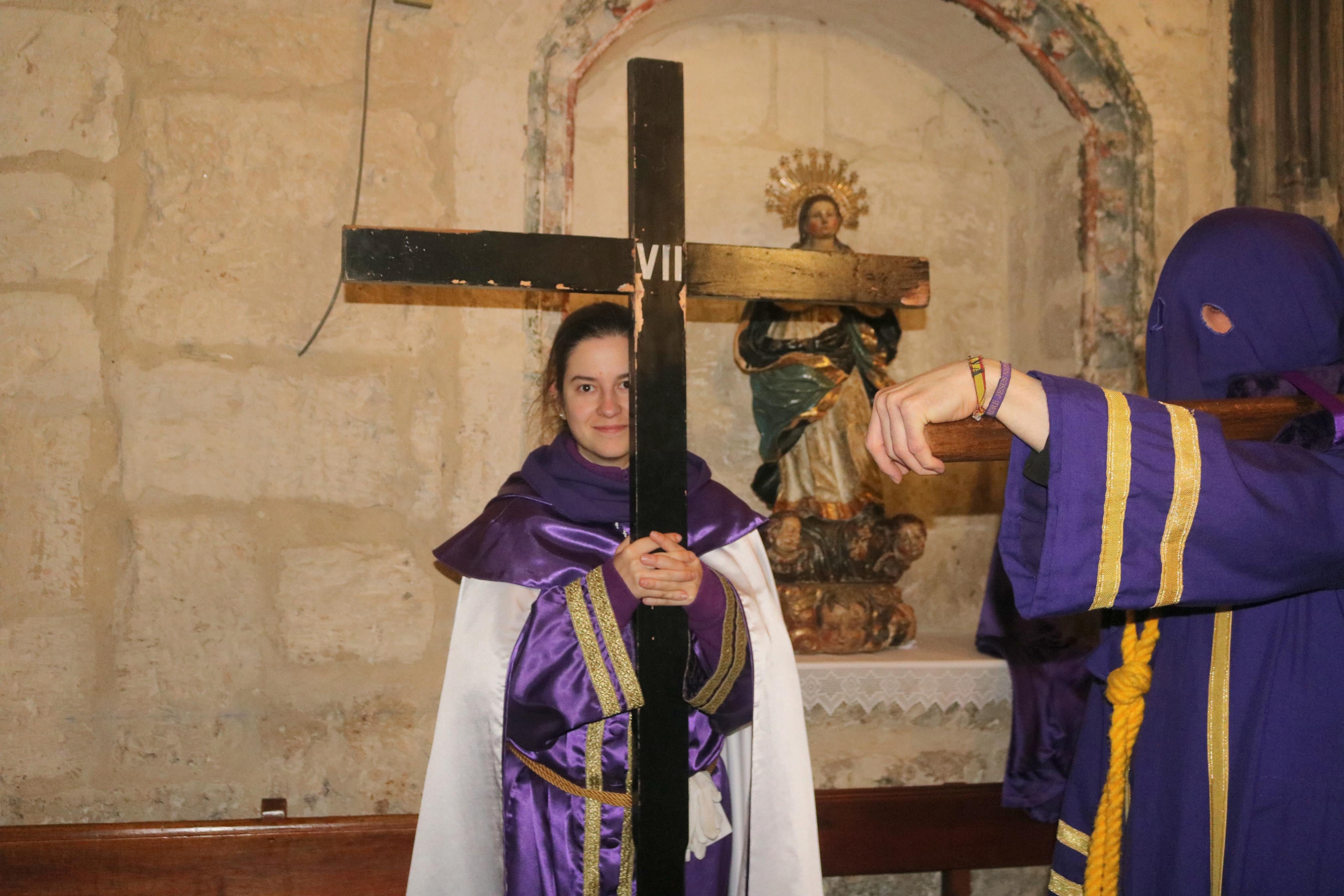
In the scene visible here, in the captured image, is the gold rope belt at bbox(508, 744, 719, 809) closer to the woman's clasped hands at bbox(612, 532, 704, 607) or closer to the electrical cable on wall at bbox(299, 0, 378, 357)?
the woman's clasped hands at bbox(612, 532, 704, 607)

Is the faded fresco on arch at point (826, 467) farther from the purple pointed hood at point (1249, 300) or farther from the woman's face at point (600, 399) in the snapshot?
the purple pointed hood at point (1249, 300)

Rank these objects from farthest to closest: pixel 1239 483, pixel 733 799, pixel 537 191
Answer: pixel 537 191
pixel 733 799
pixel 1239 483

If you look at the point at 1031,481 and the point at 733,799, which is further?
the point at 733,799

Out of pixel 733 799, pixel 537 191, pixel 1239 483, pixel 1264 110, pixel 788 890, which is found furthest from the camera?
pixel 1264 110

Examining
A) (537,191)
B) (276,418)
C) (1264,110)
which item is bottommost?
(276,418)

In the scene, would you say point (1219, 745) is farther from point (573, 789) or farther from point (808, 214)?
point (808, 214)

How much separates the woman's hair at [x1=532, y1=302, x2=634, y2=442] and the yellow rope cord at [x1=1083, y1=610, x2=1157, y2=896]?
1220mm

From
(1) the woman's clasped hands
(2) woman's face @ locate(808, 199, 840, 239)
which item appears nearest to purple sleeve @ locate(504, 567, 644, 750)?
(1) the woman's clasped hands

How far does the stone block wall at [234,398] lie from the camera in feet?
9.45

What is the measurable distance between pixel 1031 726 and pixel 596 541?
5.10ft

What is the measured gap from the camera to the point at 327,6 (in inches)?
121

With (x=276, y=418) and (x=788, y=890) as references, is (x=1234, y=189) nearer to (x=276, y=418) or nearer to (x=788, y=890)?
(x=788, y=890)

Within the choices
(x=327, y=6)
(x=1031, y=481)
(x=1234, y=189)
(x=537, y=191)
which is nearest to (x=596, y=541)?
(x=1031, y=481)

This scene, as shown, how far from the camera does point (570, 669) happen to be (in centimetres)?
210
